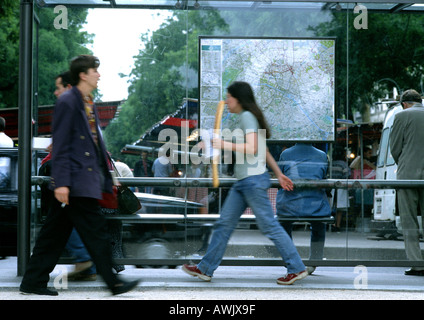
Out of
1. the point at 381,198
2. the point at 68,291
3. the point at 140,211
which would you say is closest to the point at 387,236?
the point at 381,198

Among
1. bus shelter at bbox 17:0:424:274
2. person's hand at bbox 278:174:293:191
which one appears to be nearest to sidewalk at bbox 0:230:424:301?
bus shelter at bbox 17:0:424:274

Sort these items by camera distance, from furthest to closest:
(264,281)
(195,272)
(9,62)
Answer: (9,62) → (264,281) → (195,272)

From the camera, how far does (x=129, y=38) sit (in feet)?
25.2

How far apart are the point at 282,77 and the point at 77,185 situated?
9.33 feet

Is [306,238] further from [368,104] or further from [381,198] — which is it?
[368,104]

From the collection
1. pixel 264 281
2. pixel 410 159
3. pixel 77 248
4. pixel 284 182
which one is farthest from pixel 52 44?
pixel 410 159

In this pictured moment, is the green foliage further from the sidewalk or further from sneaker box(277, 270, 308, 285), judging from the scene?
sneaker box(277, 270, 308, 285)

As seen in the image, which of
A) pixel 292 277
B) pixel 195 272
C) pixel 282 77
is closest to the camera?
pixel 292 277

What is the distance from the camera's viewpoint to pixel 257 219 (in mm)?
6641

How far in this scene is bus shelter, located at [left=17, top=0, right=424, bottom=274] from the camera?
24.7 feet

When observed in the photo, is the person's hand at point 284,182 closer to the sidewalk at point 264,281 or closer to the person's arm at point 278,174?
the person's arm at point 278,174

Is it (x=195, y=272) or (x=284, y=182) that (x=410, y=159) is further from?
(x=195, y=272)

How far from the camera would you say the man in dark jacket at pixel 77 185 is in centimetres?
556

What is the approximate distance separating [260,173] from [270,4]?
1.94 m
